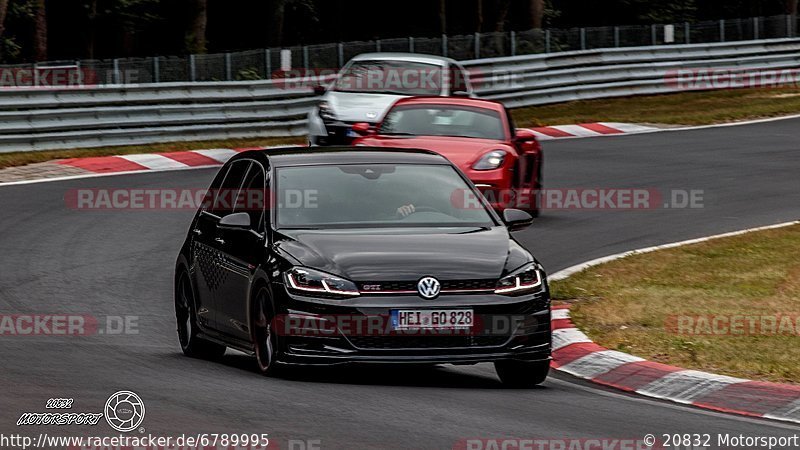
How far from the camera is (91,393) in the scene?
895 cm

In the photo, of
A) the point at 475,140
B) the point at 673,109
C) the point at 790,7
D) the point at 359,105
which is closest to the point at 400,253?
the point at 475,140

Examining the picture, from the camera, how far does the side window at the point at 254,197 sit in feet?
34.5

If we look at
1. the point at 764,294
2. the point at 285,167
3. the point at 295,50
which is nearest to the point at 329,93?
the point at 295,50

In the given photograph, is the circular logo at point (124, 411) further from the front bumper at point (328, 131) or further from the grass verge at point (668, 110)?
the grass verge at point (668, 110)

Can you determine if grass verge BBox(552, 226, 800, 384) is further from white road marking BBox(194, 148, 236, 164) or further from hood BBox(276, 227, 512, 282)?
white road marking BBox(194, 148, 236, 164)

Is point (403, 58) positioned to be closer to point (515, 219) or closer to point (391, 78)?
point (391, 78)

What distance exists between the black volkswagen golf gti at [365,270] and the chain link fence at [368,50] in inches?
593

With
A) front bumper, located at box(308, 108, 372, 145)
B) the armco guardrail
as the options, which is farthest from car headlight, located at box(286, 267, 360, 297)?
the armco guardrail

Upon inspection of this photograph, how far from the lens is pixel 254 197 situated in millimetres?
10852

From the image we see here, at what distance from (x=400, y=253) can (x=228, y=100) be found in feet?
59.9

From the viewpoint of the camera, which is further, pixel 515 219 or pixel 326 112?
pixel 326 112

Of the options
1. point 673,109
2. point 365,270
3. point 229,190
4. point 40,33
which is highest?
point 40,33

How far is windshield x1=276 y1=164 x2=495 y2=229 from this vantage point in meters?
10.4

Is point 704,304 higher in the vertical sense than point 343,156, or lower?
lower
